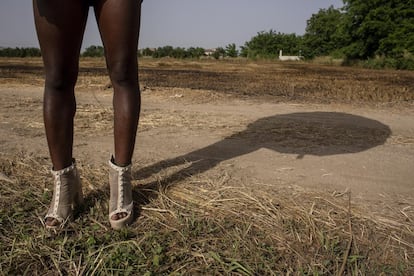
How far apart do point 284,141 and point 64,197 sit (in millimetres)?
1961

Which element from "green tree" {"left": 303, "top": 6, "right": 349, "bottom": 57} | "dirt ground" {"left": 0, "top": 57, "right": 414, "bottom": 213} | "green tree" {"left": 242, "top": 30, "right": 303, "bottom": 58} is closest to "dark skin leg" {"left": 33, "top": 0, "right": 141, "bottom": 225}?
"dirt ground" {"left": 0, "top": 57, "right": 414, "bottom": 213}

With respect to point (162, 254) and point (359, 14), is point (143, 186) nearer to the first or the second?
point (162, 254)

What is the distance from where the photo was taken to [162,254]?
140 centimetres

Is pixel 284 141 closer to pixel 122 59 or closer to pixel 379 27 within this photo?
pixel 122 59

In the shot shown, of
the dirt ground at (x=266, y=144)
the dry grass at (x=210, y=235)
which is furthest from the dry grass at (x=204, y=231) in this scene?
the dirt ground at (x=266, y=144)

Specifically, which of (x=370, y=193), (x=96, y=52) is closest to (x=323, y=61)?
(x=96, y=52)

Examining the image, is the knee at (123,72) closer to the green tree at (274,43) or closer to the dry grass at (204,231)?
the dry grass at (204,231)

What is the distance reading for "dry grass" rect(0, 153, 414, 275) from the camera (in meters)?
1.36

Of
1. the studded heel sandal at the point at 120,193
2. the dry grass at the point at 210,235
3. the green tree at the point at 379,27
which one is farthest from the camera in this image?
the green tree at the point at 379,27

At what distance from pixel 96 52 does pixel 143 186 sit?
45935 mm

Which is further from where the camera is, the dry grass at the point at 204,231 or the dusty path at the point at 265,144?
the dusty path at the point at 265,144

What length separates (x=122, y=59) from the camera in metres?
1.54

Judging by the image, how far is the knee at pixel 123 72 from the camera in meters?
1.56

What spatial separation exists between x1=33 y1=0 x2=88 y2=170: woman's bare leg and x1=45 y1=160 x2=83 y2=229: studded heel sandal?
0.04 meters
